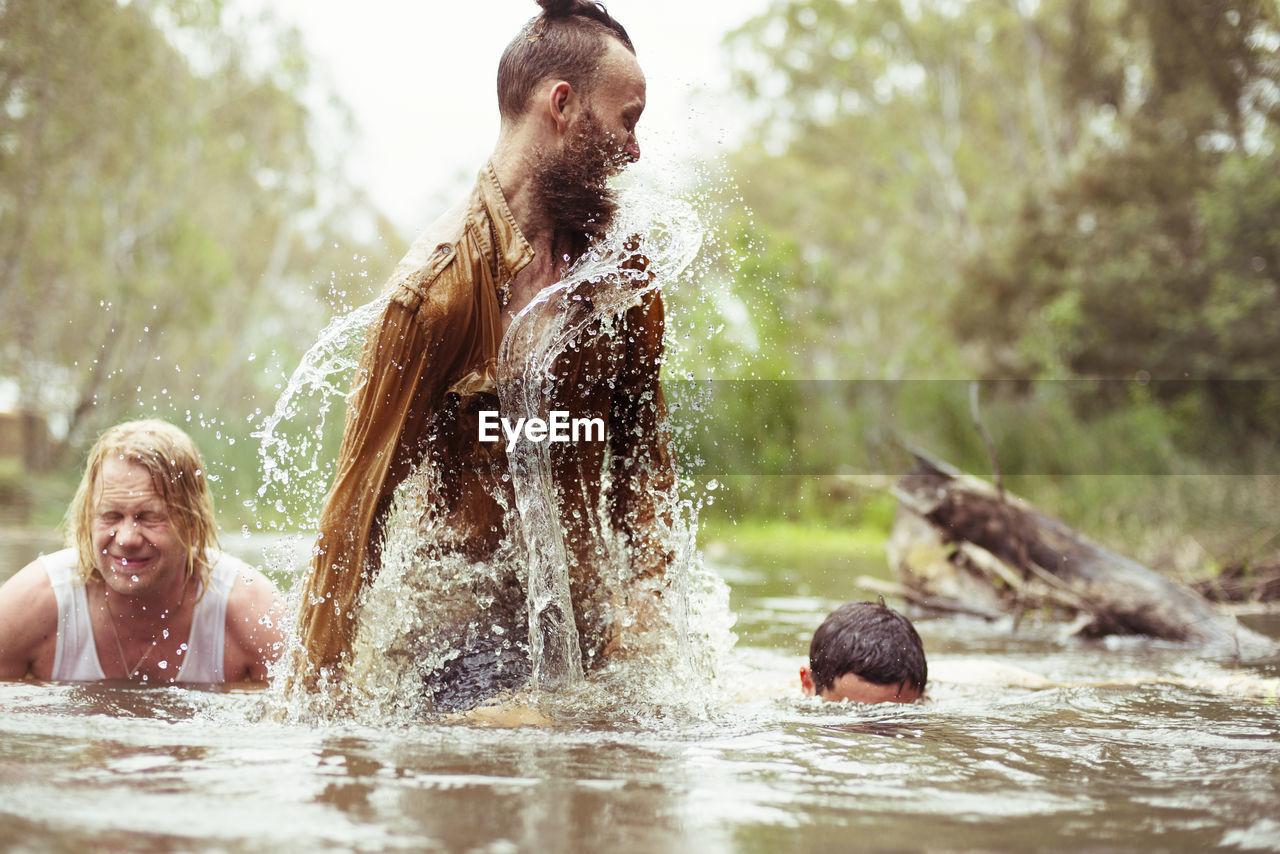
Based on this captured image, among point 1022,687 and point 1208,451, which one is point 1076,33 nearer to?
→ point 1208,451

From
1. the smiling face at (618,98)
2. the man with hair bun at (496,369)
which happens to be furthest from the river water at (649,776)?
the smiling face at (618,98)

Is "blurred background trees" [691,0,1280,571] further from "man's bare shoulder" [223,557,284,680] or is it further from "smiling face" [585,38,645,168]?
"smiling face" [585,38,645,168]

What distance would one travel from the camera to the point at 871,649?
3998mm

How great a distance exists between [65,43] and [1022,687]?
18806 mm

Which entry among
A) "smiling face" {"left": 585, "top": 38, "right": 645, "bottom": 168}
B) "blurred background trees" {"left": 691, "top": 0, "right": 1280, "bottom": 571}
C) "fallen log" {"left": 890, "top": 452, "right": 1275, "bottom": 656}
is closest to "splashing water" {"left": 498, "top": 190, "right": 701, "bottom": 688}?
"smiling face" {"left": 585, "top": 38, "right": 645, "bottom": 168}

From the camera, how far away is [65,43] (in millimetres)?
18844

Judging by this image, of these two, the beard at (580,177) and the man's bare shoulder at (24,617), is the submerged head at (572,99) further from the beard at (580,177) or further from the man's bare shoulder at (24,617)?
the man's bare shoulder at (24,617)

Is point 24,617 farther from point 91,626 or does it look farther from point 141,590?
point 141,590

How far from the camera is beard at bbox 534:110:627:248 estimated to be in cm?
286

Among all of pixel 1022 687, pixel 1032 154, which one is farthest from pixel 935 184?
pixel 1022 687

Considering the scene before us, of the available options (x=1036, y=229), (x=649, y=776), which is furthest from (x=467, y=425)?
(x=1036, y=229)

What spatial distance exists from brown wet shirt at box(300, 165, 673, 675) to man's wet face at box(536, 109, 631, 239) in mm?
121

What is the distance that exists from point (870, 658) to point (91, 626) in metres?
2.52

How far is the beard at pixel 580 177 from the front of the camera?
2.86 metres
